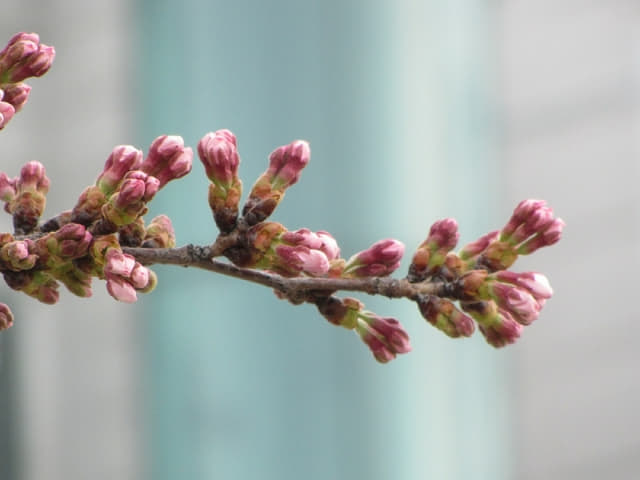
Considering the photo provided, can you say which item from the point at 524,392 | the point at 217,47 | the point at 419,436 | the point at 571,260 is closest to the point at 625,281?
the point at 571,260

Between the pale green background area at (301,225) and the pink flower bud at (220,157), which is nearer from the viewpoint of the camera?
the pink flower bud at (220,157)

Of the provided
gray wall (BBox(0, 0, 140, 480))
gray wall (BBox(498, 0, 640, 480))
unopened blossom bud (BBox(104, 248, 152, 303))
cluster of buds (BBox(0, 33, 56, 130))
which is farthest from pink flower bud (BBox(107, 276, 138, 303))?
gray wall (BBox(498, 0, 640, 480))

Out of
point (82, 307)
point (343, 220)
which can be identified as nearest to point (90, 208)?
Result: point (343, 220)

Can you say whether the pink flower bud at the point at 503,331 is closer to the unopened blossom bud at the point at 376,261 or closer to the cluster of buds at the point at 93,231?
the unopened blossom bud at the point at 376,261

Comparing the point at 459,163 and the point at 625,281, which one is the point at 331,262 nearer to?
the point at 459,163

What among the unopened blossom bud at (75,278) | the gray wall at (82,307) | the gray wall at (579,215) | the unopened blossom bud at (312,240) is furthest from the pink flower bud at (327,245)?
the gray wall at (579,215)

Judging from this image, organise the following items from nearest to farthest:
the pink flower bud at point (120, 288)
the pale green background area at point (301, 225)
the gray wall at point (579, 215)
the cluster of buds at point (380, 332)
A: the pink flower bud at point (120, 288) → the cluster of buds at point (380, 332) → the pale green background area at point (301, 225) → the gray wall at point (579, 215)

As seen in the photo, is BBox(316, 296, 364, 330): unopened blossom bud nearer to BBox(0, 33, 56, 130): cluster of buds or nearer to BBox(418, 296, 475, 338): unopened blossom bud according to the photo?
BBox(418, 296, 475, 338): unopened blossom bud

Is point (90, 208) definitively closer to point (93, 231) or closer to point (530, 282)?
point (93, 231)
